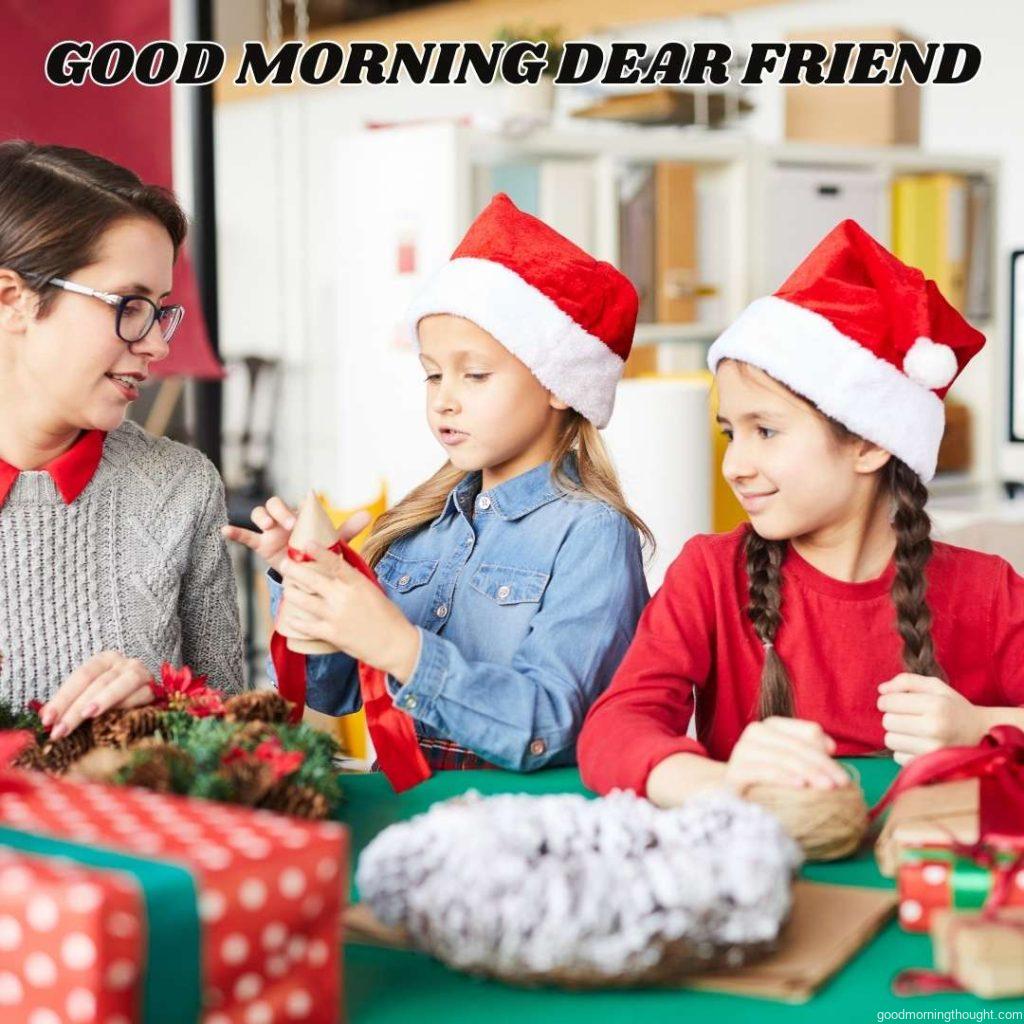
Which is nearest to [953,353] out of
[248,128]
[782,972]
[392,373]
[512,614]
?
[512,614]

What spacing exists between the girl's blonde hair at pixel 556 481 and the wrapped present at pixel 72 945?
41.5 inches

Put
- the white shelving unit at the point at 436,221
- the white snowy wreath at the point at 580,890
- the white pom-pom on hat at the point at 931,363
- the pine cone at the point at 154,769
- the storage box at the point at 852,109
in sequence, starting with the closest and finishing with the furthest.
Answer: the white snowy wreath at the point at 580,890, the pine cone at the point at 154,769, the white pom-pom on hat at the point at 931,363, the white shelving unit at the point at 436,221, the storage box at the point at 852,109

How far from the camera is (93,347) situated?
155cm

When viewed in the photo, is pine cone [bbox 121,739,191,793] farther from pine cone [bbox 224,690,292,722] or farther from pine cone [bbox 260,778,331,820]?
pine cone [bbox 224,690,292,722]

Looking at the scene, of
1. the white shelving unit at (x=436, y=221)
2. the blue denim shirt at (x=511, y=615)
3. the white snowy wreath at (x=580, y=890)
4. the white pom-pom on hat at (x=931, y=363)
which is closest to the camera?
the white snowy wreath at (x=580, y=890)

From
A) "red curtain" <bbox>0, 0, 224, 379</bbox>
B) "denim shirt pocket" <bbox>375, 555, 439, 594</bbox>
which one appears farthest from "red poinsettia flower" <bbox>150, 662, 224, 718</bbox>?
"red curtain" <bbox>0, 0, 224, 379</bbox>

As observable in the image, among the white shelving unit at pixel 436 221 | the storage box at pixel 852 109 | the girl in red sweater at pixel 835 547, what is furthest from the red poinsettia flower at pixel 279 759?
the storage box at pixel 852 109

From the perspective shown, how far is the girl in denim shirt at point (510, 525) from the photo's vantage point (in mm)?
1356

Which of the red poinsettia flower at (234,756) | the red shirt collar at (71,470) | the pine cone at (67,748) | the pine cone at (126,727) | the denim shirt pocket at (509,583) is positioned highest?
the red shirt collar at (71,470)

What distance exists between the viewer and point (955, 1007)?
0.77 meters

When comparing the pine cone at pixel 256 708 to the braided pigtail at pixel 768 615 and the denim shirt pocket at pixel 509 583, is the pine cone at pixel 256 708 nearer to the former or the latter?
the denim shirt pocket at pixel 509 583

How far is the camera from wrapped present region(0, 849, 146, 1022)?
59 cm

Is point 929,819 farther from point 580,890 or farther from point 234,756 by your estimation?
point 234,756

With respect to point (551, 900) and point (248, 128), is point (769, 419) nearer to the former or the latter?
point (551, 900)
